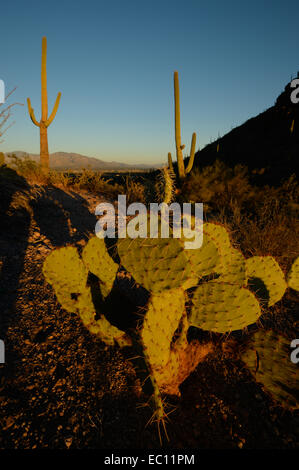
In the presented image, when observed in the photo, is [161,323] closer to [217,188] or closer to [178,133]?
[217,188]

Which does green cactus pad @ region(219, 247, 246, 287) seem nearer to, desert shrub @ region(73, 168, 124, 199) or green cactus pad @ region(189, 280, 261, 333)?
green cactus pad @ region(189, 280, 261, 333)

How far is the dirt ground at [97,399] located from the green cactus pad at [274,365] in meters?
0.25

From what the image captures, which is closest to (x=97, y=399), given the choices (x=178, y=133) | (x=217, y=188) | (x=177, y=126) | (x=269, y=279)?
(x=269, y=279)

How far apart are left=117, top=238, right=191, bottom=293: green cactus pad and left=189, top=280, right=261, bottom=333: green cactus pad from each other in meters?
0.30

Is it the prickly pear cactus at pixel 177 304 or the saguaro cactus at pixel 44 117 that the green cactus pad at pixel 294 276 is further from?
the saguaro cactus at pixel 44 117

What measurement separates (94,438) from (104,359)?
0.56 metres

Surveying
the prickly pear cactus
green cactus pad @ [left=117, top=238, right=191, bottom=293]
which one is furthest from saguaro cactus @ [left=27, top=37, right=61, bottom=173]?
green cactus pad @ [left=117, top=238, right=191, bottom=293]

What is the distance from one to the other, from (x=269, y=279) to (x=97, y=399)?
5.40 ft

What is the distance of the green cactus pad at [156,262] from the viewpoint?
138 centimetres

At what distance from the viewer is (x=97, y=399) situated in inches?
61.2

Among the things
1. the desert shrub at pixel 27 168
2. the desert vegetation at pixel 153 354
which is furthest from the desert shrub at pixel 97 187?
the desert vegetation at pixel 153 354

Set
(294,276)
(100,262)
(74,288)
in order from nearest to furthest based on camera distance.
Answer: (74,288) → (100,262) → (294,276)

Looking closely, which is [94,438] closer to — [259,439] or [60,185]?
[259,439]

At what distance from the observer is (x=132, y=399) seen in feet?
5.25
